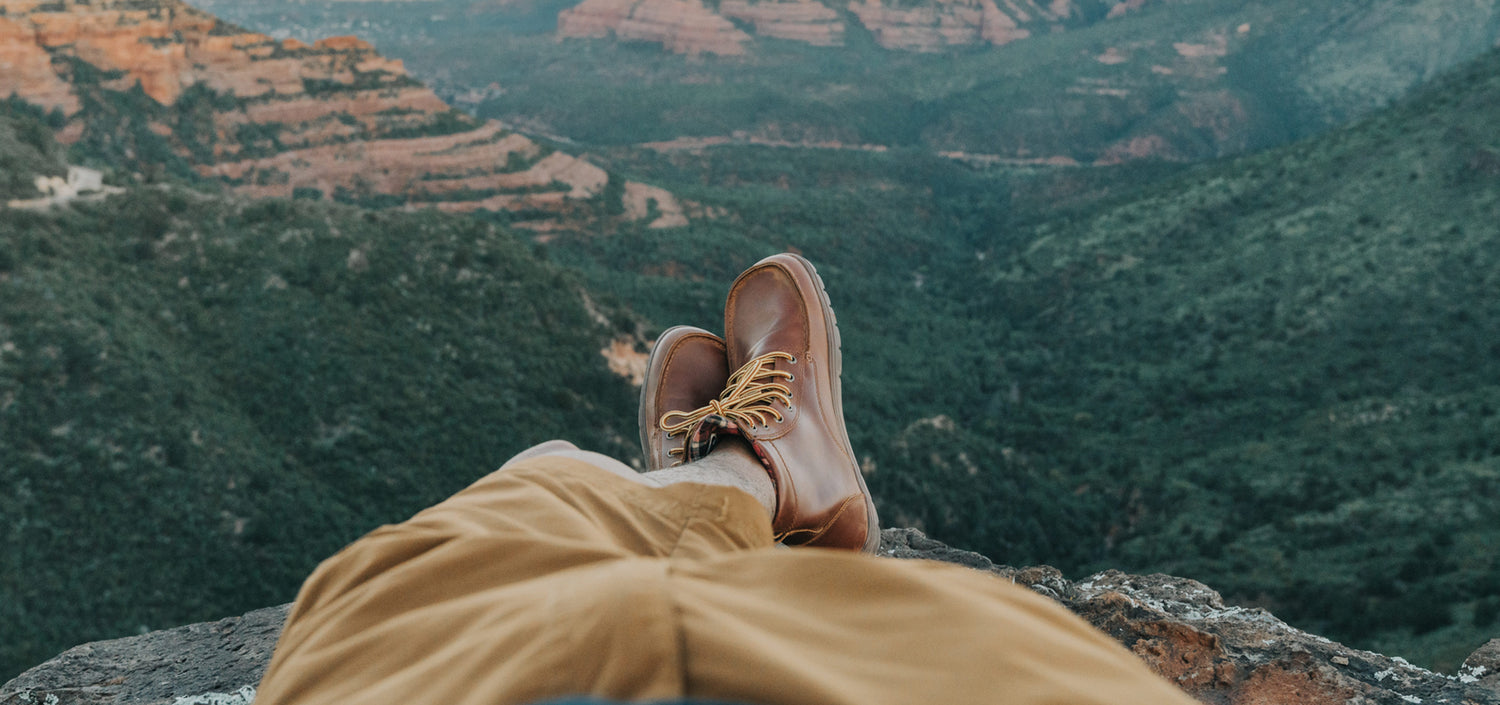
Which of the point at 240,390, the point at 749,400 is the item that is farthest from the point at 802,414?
the point at 240,390

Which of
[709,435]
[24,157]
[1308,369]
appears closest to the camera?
[709,435]

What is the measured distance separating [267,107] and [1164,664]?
35.0 meters

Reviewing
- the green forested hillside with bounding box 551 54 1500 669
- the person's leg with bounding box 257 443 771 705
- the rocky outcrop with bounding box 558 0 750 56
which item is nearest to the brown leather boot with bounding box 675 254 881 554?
the person's leg with bounding box 257 443 771 705

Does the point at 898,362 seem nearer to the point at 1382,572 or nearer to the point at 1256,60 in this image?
the point at 1382,572

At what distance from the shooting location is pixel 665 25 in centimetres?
10250

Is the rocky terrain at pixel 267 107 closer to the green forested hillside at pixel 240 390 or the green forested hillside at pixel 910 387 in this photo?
the green forested hillside at pixel 910 387

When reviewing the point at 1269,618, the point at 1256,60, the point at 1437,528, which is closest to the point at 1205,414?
the point at 1437,528

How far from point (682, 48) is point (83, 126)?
8235cm

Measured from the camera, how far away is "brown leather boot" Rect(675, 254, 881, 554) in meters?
2.54

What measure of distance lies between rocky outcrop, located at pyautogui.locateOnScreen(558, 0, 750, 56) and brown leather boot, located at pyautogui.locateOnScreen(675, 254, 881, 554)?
101 m

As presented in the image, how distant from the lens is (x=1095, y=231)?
127 ft

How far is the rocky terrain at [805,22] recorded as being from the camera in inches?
4003

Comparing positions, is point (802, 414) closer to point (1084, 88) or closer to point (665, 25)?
point (1084, 88)

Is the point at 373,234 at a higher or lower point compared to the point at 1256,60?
lower
